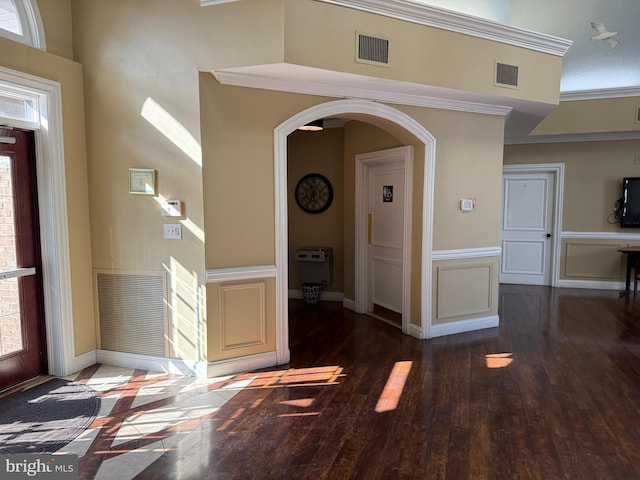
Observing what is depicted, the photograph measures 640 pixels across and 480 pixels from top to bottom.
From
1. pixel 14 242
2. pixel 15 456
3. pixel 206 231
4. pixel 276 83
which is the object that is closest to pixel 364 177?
pixel 276 83

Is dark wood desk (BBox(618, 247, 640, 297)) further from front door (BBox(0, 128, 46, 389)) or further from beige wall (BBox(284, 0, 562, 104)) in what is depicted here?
front door (BBox(0, 128, 46, 389))

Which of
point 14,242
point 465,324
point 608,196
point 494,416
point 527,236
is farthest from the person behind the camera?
point 527,236

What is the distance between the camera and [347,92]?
3967 millimetres

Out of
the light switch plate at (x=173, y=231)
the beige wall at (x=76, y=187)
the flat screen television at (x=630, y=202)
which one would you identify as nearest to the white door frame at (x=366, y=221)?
the light switch plate at (x=173, y=231)

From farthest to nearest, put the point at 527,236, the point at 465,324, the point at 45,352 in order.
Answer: the point at 527,236, the point at 465,324, the point at 45,352

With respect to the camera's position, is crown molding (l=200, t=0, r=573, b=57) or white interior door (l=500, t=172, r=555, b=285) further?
white interior door (l=500, t=172, r=555, b=285)

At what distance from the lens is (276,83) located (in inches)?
144

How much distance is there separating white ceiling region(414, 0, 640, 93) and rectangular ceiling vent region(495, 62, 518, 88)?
1523 mm

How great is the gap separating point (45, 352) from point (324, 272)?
3472 millimetres

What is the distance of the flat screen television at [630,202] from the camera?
6.96m

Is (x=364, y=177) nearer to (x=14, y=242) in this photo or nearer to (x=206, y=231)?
(x=206, y=231)

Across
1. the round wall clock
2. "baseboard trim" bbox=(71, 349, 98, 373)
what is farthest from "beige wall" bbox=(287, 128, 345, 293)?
"baseboard trim" bbox=(71, 349, 98, 373)

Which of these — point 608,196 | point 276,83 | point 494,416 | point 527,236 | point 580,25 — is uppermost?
point 580,25

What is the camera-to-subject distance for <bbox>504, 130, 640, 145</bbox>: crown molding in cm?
687
